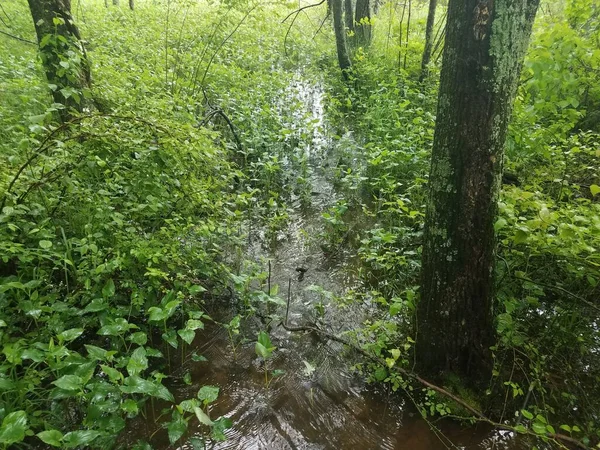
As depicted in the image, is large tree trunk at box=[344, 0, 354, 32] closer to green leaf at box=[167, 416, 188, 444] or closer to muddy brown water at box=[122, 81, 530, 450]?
muddy brown water at box=[122, 81, 530, 450]

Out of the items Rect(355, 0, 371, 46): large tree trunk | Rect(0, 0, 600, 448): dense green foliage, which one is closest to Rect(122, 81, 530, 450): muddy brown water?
Rect(0, 0, 600, 448): dense green foliage

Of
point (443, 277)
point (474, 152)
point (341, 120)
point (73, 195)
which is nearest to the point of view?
point (474, 152)

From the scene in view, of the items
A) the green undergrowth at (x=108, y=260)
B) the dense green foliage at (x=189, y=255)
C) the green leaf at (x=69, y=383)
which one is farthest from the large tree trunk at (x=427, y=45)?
the green leaf at (x=69, y=383)

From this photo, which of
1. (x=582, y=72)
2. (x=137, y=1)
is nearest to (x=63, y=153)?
(x=582, y=72)

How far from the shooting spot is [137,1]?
14.4 meters

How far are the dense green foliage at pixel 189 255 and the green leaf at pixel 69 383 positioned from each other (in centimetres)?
1

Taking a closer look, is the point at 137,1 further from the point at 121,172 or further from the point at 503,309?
the point at 503,309

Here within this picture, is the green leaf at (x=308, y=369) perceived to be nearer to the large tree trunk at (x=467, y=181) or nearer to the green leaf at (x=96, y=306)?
the large tree trunk at (x=467, y=181)

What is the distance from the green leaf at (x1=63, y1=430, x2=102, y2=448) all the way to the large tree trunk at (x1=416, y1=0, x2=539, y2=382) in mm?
2056

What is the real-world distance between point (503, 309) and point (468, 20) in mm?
→ 2138

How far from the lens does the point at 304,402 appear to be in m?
2.59

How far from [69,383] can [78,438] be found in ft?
0.92

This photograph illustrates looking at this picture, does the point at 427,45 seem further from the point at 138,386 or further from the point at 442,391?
the point at 138,386

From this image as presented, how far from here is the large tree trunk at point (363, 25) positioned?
30.7 feet
